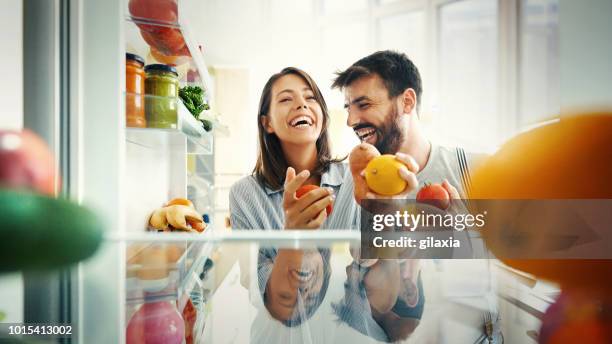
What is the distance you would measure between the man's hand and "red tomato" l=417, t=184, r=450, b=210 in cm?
2

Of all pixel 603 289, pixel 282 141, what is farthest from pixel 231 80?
pixel 603 289

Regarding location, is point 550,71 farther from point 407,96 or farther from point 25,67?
point 25,67

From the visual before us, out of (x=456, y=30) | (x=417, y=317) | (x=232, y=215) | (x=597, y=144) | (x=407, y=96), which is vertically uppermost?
(x=456, y=30)

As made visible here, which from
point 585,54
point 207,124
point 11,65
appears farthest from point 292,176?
point 585,54

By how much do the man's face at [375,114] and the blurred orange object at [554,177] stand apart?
224mm

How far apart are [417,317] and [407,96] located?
50 centimetres

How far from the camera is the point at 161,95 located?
0.80 m

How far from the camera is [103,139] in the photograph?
78 cm

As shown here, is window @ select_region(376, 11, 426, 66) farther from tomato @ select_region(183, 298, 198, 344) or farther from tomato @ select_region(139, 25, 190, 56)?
tomato @ select_region(183, 298, 198, 344)

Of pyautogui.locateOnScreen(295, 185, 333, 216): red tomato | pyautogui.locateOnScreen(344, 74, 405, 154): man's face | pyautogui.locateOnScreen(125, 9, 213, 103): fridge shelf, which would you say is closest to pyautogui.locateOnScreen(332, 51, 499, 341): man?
pyautogui.locateOnScreen(344, 74, 405, 154): man's face

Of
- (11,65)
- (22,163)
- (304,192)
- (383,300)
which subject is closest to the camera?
(22,163)

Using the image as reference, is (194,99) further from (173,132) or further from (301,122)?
(301,122)

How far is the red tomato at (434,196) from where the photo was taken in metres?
0.89

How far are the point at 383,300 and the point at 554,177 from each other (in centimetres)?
48
